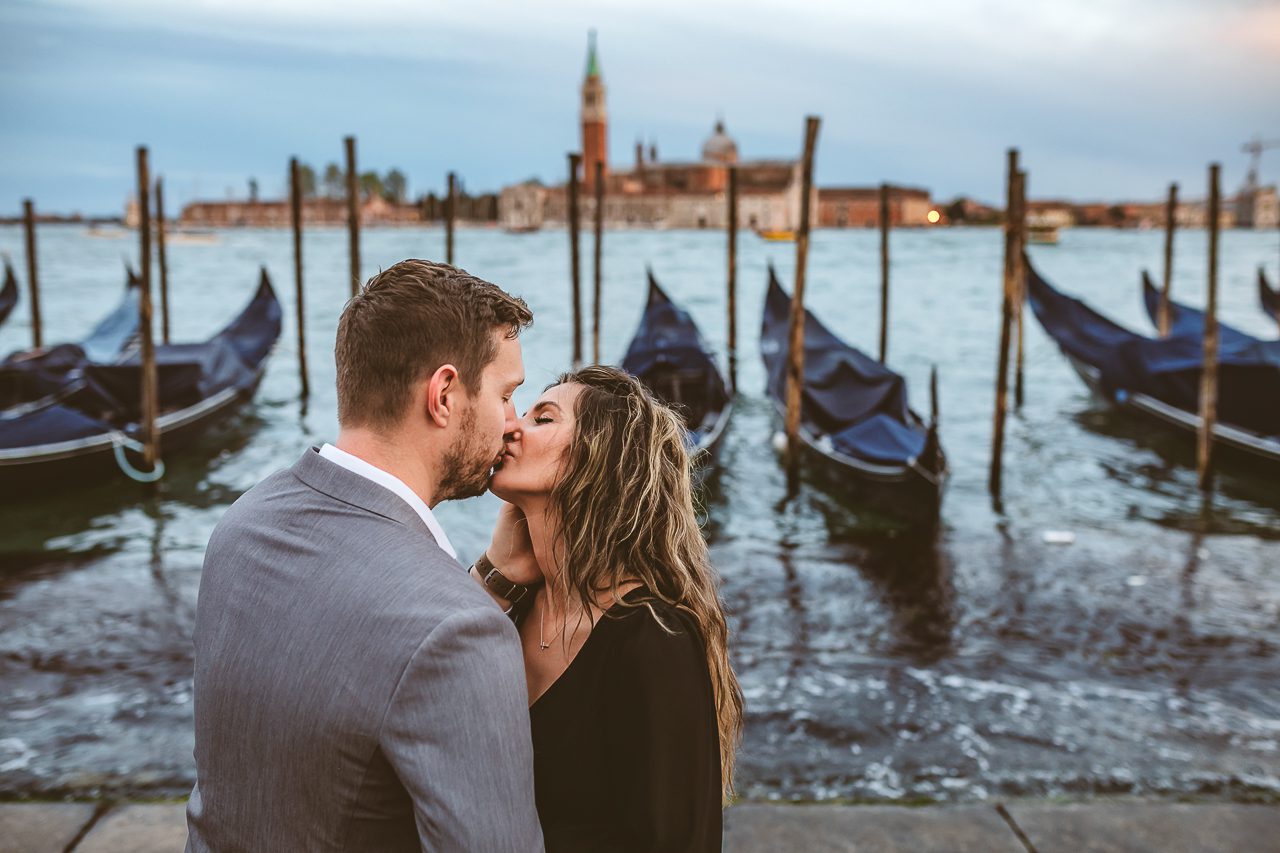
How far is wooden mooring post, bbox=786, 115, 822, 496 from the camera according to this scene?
310 inches

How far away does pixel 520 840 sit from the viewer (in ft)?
2.80

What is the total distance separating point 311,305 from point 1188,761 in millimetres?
27555

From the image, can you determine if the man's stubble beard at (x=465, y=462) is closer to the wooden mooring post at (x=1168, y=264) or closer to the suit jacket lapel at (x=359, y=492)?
the suit jacket lapel at (x=359, y=492)

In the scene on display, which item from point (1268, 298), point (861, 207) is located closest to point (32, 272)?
point (1268, 298)

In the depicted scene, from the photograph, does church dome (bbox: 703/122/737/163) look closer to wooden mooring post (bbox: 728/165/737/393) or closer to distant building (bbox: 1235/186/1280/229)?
distant building (bbox: 1235/186/1280/229)

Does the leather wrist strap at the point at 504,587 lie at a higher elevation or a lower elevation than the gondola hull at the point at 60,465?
higher

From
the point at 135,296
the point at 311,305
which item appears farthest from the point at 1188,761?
the point at 311,305

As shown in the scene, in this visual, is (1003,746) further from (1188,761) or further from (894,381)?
(894,381)

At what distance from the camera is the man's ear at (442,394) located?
1.01 m

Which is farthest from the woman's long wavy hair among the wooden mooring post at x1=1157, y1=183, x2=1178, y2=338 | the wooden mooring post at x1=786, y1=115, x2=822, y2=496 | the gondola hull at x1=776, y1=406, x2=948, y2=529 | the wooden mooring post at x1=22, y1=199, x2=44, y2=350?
the wooden mooring post at x1=22, y1=199, x2=44, y2=350

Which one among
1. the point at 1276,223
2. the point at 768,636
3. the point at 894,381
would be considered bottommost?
the point at 768,636

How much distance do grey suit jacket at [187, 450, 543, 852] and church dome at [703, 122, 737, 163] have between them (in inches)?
3585

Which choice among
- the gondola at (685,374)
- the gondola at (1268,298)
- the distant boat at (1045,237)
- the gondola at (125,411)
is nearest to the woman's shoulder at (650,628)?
the gondola at (125,411)

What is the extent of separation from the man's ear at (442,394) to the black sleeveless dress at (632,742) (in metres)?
0.32
